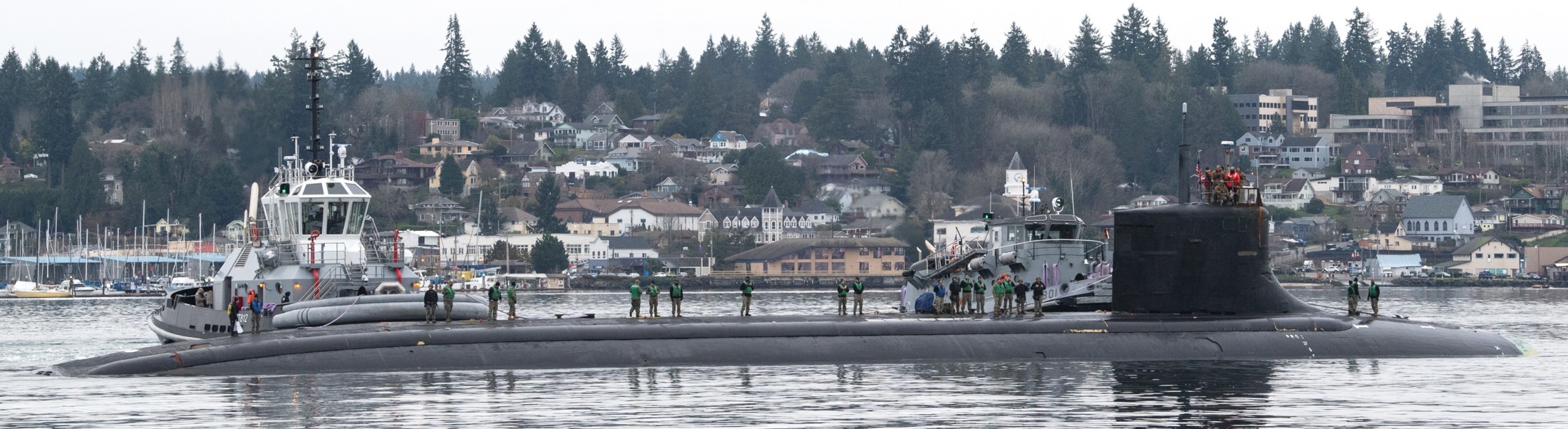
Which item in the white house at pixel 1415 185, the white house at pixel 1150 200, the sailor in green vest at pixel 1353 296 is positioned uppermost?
the white house at pixel 1415 185

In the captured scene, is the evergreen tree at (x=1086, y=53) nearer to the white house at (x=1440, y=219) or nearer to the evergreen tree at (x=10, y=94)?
the white house at (x=1440, y=219)

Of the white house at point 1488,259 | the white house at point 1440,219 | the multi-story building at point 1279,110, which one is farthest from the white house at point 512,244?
the multi-story building at point 1279,110

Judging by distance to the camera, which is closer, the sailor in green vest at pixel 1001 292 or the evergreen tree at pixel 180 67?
the sailor in green vest at pixel 1001 292

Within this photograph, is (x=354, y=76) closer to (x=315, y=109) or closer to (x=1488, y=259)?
(x=1488, y=259)

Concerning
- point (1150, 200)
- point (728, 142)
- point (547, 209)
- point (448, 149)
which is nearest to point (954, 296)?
point (547, 209)

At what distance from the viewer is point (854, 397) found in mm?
27844

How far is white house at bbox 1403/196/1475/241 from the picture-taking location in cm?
14300

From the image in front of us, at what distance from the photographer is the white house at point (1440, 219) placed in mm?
143000

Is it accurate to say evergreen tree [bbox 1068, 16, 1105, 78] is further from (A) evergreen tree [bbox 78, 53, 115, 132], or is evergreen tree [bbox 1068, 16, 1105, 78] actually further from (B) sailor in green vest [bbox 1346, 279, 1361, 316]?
(B) sailor in green vest [bbox 1346, 279, 1361, 316]

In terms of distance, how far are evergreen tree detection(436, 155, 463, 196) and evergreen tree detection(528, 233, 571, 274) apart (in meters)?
29.3

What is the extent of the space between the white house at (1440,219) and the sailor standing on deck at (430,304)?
120m

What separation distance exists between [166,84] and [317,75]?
132m

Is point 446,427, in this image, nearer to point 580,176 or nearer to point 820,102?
point 580,176

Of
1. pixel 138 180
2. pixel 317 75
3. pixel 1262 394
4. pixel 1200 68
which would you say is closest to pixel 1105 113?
pixel 1200 68
